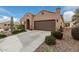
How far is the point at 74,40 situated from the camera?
2904 mm

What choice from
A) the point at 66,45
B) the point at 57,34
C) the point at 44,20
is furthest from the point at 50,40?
the point at 44,20

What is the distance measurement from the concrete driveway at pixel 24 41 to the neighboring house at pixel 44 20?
0.12m

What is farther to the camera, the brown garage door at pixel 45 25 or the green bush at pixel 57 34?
the brown garage door at pixel 45 25

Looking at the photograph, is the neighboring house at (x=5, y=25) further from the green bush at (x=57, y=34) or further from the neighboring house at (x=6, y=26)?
the green bush at (x=57, y=34)

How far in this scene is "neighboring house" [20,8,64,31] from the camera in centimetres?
297

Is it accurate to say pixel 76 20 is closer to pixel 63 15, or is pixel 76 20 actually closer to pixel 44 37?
pixel 63 15

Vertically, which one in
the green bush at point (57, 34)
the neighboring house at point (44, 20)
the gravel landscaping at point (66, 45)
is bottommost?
the gravel landscaping at point (66, 45)

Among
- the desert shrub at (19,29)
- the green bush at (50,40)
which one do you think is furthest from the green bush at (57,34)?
the desert shrub at (19,29)

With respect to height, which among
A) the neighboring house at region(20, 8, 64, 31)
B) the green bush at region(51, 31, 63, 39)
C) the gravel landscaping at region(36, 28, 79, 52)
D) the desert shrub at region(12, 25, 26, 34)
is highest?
the neighboring house at region(20, 8, 64, 31)

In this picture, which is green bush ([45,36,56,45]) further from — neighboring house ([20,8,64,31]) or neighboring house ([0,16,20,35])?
neighboring house ([0,16,20,35])

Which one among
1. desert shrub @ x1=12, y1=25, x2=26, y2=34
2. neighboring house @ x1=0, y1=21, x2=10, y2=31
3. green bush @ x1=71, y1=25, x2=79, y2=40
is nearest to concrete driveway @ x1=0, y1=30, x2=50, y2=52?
desert shrub @ x1=12, y1=25, x2=26, y2=34

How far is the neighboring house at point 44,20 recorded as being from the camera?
297 centimetres
